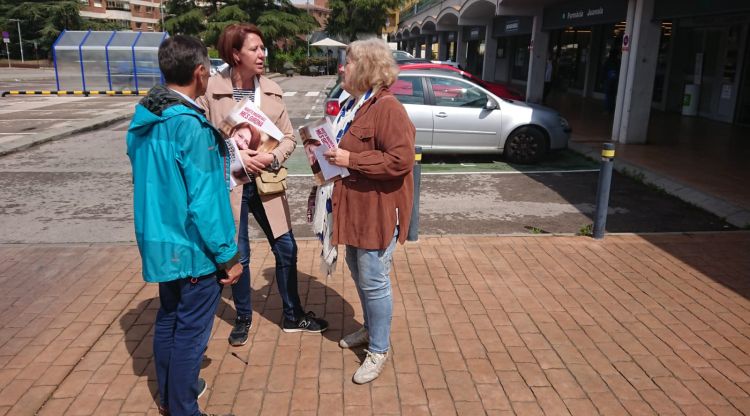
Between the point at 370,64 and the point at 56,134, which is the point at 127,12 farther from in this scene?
the point at 370,64

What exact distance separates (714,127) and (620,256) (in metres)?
10.7

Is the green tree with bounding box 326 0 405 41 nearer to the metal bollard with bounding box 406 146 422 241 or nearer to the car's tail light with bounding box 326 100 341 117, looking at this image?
the car's tail light with bounding box 326 100 341 117

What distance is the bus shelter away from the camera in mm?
24234

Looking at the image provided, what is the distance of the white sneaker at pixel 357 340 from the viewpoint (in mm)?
3780

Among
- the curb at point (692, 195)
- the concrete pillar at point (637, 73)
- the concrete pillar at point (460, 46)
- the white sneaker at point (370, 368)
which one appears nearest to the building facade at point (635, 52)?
the concrete pillar at point (637, 73)

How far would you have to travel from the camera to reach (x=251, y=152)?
10.7ft

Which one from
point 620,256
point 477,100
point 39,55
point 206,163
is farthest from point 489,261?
point 39,55

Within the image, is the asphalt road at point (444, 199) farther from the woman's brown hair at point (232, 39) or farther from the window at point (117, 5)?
the window at point (117, 5)

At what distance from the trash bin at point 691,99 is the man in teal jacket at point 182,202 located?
53.6ft

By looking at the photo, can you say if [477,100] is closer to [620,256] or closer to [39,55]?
[620,256]

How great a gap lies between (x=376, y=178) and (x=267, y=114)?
0.95m

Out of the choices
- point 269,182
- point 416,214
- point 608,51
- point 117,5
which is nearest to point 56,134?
point 416,214

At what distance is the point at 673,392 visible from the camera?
10.8ft

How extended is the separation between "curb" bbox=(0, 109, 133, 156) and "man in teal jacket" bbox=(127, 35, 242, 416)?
31.9 ft
